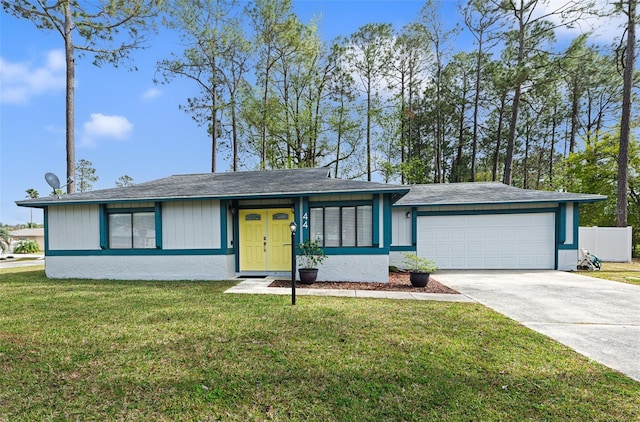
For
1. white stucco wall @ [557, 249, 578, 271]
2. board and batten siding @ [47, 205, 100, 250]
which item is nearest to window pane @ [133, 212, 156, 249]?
board and batten siding @ [47, 205, 100, 250]

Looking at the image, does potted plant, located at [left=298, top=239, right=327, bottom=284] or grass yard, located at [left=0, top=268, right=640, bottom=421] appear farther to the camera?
potted plant, located at [left=298, top=239, right=327, bottom=284]

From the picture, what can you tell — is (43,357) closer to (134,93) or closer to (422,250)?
(422,250)

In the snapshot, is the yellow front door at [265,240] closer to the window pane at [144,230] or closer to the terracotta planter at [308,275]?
the terracotta planter at [308,275]

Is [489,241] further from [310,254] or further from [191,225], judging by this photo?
[191,225]

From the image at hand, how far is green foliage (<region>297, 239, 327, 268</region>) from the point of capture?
7633 mm

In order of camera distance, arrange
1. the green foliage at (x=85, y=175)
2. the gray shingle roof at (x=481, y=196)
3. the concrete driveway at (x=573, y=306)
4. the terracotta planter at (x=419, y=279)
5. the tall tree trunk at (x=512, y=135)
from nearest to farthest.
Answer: the concrete driveway at (x=573, y=306) → the terracotta planter at (x=419, y=279) → the gray shingle roof at (x=481, y=196) → the tall tree trunk at (x=512, y=135) → the green foliage at (x=85, y=175)

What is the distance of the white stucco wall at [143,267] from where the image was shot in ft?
26.6

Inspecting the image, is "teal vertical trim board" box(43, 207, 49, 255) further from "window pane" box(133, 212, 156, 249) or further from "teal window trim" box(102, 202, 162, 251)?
"window pane" box(133, 212, 156, 249)

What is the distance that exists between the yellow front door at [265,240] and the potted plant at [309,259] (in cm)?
74

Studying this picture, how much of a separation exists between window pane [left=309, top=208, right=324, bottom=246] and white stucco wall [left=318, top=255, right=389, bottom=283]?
2.19 ft

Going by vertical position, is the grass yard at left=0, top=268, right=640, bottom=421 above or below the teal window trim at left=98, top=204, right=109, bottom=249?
below

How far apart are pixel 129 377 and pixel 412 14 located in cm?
2226

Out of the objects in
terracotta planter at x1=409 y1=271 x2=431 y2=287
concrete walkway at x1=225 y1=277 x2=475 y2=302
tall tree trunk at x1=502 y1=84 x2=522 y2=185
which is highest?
tall tree trunk at x1=502 y1=84 x2=522 y2=185

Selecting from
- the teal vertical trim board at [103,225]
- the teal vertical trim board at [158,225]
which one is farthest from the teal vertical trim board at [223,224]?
the teal vertical trim board at [103,225]
